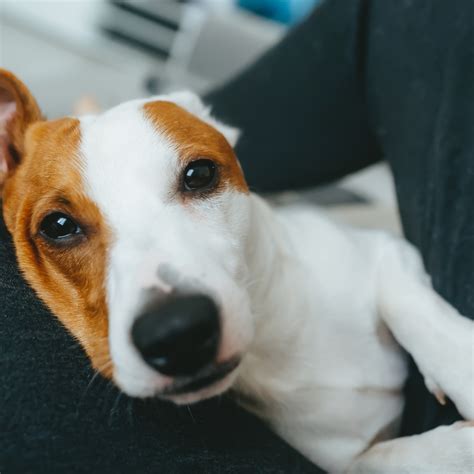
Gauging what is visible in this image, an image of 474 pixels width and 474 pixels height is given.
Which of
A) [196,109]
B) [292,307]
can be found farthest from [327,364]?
[196,109]

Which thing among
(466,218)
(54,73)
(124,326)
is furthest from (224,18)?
(124,326)

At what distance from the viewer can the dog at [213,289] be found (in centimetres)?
77

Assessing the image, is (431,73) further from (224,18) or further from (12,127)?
(224,18)

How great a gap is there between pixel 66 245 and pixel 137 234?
182 millimetres

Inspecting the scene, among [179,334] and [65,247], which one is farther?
[65,247]

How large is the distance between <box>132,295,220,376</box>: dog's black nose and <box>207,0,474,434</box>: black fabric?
1.66 ft

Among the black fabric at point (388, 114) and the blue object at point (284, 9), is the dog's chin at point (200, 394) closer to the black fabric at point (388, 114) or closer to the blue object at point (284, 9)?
the black fabric at point (388, 114)

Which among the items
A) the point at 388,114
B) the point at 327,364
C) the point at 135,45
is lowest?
the point at 135,45

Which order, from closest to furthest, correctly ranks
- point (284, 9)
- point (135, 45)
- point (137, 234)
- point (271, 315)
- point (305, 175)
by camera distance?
point (137, 234) → point (271, 315) → point (305, 175) → point (284, 9) → point (135, 45)

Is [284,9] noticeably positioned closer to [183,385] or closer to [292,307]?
[292,307]

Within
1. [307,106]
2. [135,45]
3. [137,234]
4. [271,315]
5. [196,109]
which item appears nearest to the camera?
[137,234]

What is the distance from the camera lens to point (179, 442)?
765mm

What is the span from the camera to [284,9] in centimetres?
400

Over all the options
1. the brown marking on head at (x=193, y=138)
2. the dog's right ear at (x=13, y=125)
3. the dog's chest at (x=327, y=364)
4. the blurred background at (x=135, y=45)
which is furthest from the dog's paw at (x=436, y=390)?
the blurred background at (x=135, y=45)
